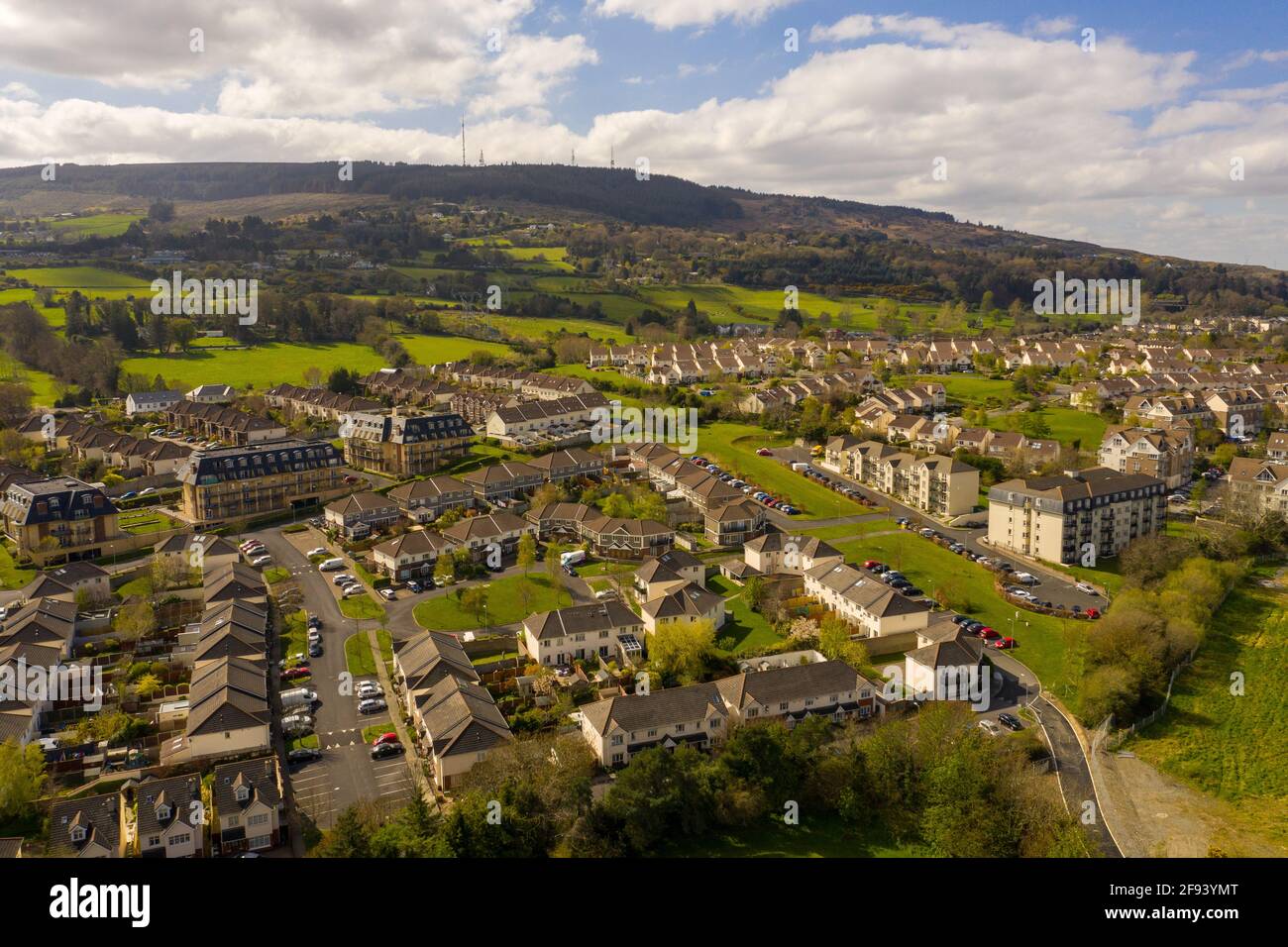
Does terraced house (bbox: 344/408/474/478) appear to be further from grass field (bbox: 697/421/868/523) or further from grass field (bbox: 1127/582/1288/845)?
grass field (bbox: 1127/582/1288/845)

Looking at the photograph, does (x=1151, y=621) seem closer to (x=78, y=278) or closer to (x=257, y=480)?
(x=257, y=480)

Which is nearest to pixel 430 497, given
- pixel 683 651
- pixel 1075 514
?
pixel 683 651

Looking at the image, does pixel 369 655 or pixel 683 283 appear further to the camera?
pixel 683 283

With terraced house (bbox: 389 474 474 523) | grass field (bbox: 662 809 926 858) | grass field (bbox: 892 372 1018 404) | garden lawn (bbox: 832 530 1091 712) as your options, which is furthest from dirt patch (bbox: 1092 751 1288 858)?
grass field (bbox: 892 372 1018 404)

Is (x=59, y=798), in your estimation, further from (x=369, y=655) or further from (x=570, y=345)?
(x=570, y=345)

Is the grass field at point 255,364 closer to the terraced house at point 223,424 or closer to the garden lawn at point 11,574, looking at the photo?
the terraced house at point 223,424

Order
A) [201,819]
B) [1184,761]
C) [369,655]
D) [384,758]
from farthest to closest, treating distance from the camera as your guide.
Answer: [369,655] < [1184,761] < [384,758] < [201,819]
